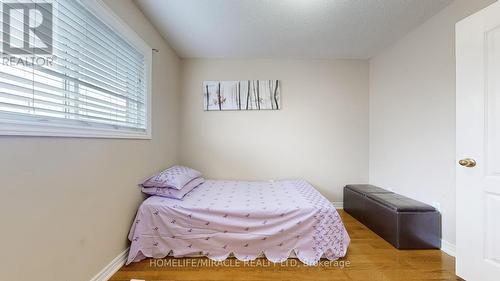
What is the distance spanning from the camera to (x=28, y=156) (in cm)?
116

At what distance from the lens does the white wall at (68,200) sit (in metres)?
1.10

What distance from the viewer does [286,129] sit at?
3.64m

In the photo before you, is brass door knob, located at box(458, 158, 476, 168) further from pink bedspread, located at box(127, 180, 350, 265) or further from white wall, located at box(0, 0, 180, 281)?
white wall, located at box(0, 0, 180, 281)

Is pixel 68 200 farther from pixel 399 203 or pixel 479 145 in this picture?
pixel 399 203

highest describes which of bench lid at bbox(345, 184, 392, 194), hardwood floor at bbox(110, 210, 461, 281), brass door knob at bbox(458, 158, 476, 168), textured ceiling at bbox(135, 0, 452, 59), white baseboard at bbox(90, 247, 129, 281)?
textured ceiling at bbox(135, 0, 452, 59)

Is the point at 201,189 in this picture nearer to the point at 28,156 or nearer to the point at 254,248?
the point at 254,248

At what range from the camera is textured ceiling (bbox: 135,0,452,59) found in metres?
2.19

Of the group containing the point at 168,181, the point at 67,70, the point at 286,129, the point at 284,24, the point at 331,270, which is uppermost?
the point at 284,24

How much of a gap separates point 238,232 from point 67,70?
5.72 feet

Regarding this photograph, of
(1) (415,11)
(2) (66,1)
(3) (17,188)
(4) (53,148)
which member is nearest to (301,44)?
(1) (415,11)


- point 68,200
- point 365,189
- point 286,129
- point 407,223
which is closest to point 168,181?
point 68,200

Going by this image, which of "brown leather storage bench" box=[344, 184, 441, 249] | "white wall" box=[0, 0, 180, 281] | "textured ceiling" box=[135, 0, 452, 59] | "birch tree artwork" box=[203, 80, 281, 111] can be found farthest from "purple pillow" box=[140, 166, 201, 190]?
"brown leather storage bench" box=[344, 184, 441, 249]

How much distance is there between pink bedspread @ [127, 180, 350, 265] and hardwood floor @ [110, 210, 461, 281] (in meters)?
0.09

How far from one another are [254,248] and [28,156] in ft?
5.63
